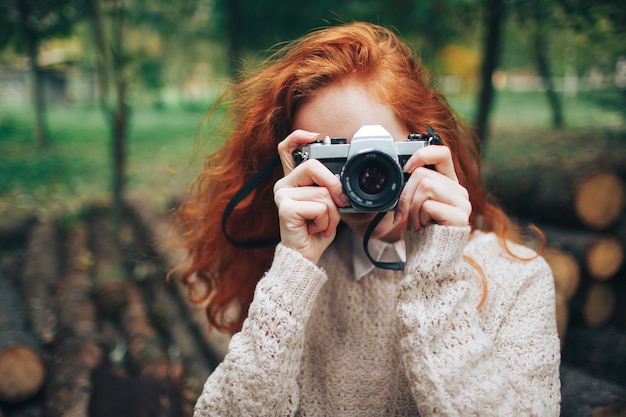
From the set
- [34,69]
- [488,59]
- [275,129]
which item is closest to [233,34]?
[34,69]

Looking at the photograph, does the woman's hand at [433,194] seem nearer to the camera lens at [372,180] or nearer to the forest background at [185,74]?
the camera lens at [372,180]

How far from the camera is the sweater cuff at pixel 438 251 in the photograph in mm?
915

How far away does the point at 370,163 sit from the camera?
3.02 feet

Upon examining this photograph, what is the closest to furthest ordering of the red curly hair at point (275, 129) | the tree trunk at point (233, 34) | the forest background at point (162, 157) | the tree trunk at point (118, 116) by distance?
the red curly hair at point (275, 129) → the forest background at point (162, 157) → the tree trunk at point (118, 116) → the tree trunk at point (233, 34)

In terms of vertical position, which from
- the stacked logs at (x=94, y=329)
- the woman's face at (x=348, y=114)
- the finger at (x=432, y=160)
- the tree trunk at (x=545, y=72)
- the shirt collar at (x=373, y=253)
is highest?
the tree trunk at (x=545, y=72)

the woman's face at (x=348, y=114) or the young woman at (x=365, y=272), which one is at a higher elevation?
the woman's face at (x=348, y=114)

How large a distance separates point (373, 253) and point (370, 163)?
30cm

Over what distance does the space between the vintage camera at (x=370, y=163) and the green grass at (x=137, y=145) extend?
1460mm

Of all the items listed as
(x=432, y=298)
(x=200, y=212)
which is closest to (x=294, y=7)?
(x=200, y=212)

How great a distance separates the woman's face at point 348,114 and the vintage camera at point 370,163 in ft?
0.19

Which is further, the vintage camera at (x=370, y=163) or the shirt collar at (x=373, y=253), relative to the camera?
the shirt collar at (x=373, y=253)

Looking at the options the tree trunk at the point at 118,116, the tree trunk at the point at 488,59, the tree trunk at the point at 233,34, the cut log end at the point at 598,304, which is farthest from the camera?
the tree trunk at the point at 233,34

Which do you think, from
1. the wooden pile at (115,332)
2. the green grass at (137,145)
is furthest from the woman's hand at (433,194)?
the green grass at (137,145)

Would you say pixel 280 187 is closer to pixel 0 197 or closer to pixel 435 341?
pixel 435 341
